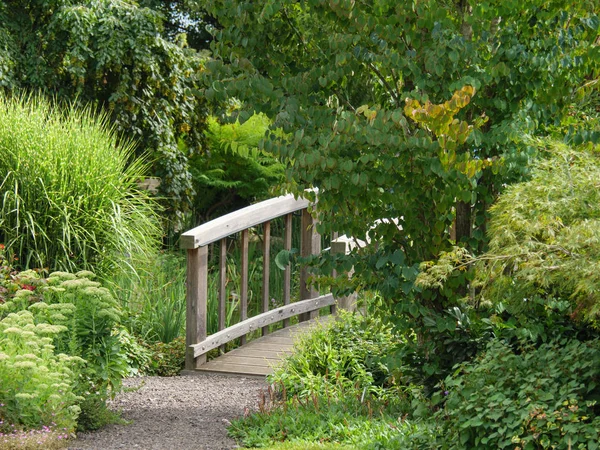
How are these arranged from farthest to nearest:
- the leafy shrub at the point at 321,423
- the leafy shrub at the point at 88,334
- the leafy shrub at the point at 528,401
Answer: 1. the leafy shrub at the point at 88,334
2. the leafy shrub at the point at 321,423
3. the leafy shrub at the point at 528,401

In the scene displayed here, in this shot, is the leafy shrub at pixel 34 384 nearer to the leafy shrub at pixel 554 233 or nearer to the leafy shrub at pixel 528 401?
the leafy shrub at pixel 528 401

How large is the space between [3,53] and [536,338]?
295 inches

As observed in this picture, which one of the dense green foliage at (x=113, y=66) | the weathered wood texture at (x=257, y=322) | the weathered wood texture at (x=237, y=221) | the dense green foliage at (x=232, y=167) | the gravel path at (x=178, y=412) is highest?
the dense green foliage at (x=113, y=66)

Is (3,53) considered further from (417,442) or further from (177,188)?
(417,442)

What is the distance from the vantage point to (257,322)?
743cm

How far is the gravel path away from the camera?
480cm

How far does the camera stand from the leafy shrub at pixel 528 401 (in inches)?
142

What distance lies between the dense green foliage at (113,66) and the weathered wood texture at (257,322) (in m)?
2.93

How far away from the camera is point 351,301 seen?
729 cm

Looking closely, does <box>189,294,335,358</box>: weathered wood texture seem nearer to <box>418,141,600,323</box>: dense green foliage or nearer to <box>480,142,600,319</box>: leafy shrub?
<box>418,141,600,323</box>: dense green foliage

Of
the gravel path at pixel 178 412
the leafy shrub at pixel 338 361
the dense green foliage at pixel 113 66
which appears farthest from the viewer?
the dense green foliage at pixel 113 66

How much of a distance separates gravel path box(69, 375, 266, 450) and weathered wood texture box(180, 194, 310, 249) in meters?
1.04

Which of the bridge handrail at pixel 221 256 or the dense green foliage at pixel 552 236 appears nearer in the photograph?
the dense green foliage at pixel 552 236

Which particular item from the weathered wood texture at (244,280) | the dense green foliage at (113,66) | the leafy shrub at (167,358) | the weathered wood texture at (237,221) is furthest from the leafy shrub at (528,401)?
the dense green foliage at (113,66)
